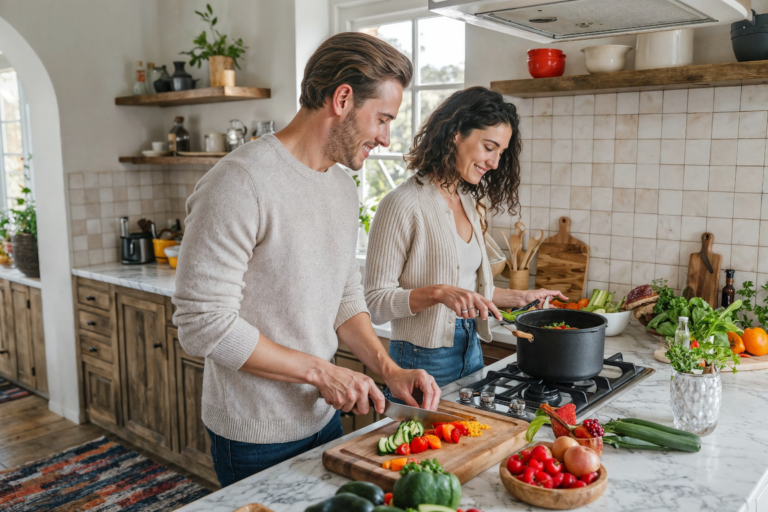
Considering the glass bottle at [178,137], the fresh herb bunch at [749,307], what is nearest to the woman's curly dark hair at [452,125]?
the fresh herb bunch at [749,307]

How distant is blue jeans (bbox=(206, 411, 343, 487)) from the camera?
4.86 ft

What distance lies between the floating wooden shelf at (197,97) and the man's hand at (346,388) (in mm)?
2414

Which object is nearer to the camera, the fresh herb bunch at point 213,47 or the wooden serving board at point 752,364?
the wooden serving board at point 752,364

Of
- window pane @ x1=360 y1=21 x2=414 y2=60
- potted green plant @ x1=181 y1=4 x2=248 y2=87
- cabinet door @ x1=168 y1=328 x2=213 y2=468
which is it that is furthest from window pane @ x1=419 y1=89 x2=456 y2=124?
cabinet door @ x1=168 y1=328 x2=213 y2=468

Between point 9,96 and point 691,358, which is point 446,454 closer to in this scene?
point 691,358

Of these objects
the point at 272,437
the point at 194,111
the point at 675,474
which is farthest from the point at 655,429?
the point at 194,111

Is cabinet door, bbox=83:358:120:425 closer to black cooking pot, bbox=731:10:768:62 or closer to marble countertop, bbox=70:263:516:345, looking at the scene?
marble countertop, bbox=70:263:516:345

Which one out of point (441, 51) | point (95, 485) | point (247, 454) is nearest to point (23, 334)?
point (95, 485)

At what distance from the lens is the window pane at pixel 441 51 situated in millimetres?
3105

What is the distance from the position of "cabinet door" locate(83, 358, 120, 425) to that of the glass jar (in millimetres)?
3148

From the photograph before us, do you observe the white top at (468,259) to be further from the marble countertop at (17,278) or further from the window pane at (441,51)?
the marble countertop at (17,278)

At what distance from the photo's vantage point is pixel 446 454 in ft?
4.12

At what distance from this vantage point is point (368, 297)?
1889 mm

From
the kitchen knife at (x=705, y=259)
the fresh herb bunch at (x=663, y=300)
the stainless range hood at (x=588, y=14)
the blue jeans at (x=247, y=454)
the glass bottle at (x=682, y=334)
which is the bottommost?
the blue jeans at (x=247, y=454)
